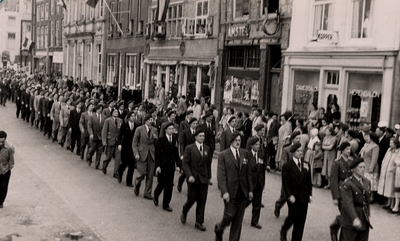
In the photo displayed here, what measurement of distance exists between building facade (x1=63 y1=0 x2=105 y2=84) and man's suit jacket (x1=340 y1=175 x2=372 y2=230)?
37.8 metres

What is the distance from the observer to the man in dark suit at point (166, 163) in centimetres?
1271

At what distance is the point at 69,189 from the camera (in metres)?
14.6

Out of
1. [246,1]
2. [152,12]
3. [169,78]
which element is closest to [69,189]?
[246,1]

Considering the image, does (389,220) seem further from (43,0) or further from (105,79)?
(43,0)

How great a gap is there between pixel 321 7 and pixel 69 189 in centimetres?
1181

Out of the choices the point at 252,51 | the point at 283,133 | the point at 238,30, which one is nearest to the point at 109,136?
the point at 283,133

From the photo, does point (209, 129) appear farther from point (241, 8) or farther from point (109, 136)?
point (241, 8)

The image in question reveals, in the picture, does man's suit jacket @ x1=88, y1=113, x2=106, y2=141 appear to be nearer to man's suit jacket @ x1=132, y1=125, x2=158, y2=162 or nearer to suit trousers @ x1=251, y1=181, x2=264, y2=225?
man's suit jacket @ x1=132, y1=125, x2=158, y2=162

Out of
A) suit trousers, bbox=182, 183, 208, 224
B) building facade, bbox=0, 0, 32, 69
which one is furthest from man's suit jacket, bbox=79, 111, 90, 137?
building facade, bbox=0, 0, 32, 69

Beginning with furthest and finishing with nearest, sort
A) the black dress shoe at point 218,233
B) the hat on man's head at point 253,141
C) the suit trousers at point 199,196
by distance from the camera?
1. the suit trousers at point 199,196
2. the hat on man's head at point 253,141
3. the black dress shoe at point 218,233

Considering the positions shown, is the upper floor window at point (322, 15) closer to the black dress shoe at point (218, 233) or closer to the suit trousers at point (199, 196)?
the suit trousers at point (199, 196)

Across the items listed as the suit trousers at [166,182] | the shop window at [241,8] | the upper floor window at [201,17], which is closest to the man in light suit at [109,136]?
the suit trousers at [166,182]

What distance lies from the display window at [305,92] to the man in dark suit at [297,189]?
11852 mm

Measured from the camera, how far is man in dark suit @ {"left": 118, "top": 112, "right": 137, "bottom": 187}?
15.5 m
